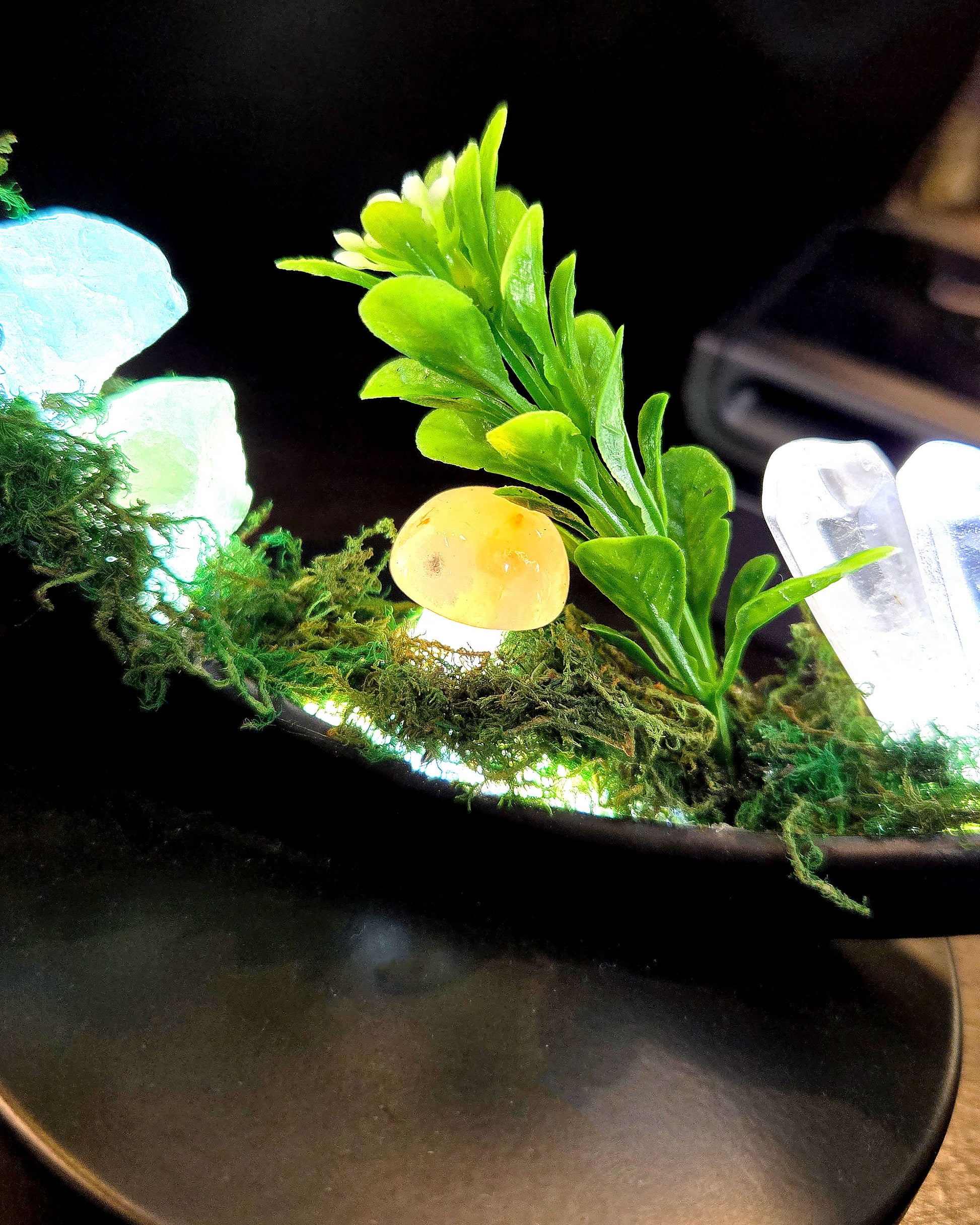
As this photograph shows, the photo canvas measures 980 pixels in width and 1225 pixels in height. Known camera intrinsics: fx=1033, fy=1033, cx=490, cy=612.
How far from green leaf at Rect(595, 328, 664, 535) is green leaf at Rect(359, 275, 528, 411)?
0.16 ft

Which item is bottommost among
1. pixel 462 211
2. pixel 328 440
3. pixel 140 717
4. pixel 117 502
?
pixel 328 440

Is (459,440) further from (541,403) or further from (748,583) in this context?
(748,583)

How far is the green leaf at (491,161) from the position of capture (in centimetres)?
49

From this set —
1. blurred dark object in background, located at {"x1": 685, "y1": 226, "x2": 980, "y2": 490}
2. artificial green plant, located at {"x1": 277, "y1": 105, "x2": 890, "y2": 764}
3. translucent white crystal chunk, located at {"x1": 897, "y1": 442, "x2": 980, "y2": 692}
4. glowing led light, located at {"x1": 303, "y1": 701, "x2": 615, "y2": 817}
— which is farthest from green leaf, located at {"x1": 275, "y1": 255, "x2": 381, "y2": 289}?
blurred dark object in background, located at {"x1": 685, "y1": 226, "x2": 980, "y2": 490}

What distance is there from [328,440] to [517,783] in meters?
0.75

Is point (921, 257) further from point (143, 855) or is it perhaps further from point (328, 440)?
point (143, 855)

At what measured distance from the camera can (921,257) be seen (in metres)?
1.27

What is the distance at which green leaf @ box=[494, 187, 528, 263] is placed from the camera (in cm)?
55

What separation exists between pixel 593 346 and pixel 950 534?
241 millimetres

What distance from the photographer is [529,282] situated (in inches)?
19.5

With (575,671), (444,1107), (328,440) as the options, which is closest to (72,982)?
(444,1107)

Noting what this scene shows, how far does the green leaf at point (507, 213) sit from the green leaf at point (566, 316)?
3 cm

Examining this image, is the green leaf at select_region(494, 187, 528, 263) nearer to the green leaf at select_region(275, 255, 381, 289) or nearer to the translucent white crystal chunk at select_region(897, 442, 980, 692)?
the green leaf at select_region(275, 255, 381, 289)

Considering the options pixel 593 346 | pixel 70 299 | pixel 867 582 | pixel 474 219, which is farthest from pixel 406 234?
pixel 867 582
